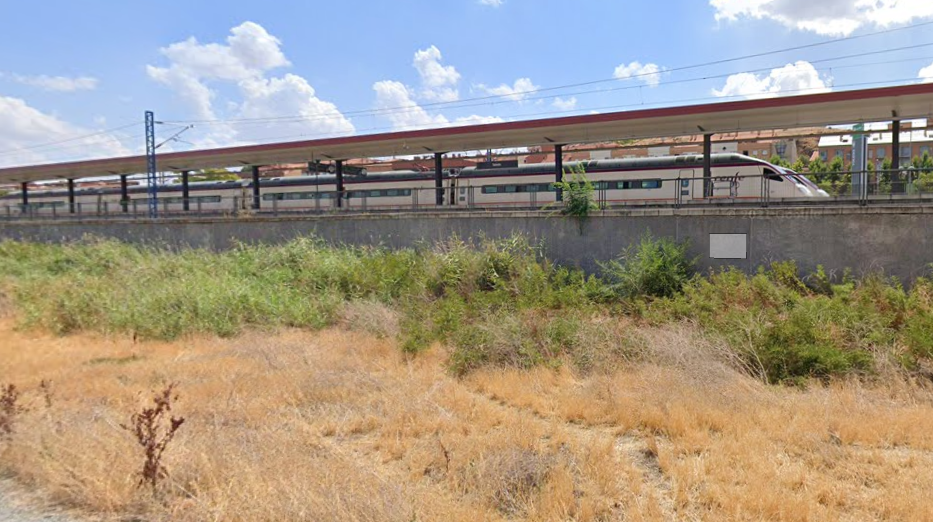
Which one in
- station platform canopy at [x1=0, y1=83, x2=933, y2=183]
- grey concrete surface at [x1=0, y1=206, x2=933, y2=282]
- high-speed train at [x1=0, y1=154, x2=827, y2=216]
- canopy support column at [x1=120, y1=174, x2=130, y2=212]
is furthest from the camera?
canopy support column at [x1=120, y1=174, x2=130, y2=212]

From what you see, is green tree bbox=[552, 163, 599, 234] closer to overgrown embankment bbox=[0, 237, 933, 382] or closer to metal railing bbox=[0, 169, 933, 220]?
metal railing bbox=[0, 169, 933, 220]

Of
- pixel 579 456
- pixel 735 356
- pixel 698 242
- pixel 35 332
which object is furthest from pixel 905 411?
pixel 35 332

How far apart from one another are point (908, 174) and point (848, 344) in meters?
8.32

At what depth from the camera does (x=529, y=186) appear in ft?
91.7

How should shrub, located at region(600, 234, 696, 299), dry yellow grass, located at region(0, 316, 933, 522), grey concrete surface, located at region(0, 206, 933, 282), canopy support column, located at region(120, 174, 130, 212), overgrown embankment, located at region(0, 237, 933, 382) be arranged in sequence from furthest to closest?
canopy support column, located at region(120, 174, 130, 212) → shrub, located at region(600, 234, 696, 299) → grey concrete surface, located at region(0, 206, 933, 282) → overgrown embankment, located at region(0, 237, 933, 382) → dry yellow grass, located at region(0, 316, 933, 522)

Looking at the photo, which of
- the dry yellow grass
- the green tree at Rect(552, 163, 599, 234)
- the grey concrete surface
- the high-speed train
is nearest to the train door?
the high-speed train

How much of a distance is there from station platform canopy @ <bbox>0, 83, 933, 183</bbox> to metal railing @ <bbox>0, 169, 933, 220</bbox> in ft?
7.57

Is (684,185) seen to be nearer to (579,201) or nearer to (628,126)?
(628,126)

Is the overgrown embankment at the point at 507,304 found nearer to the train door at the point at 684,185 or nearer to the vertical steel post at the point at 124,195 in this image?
the train door at the point at 684,185

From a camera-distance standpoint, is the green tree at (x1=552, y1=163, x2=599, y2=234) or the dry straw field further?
the green tree at (x1=552, y1=163, x2=599, y2=234)

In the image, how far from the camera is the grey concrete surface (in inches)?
464

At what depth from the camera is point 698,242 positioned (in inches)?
534

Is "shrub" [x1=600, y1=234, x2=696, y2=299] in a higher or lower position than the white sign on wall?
lower

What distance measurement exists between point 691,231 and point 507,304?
540cm
